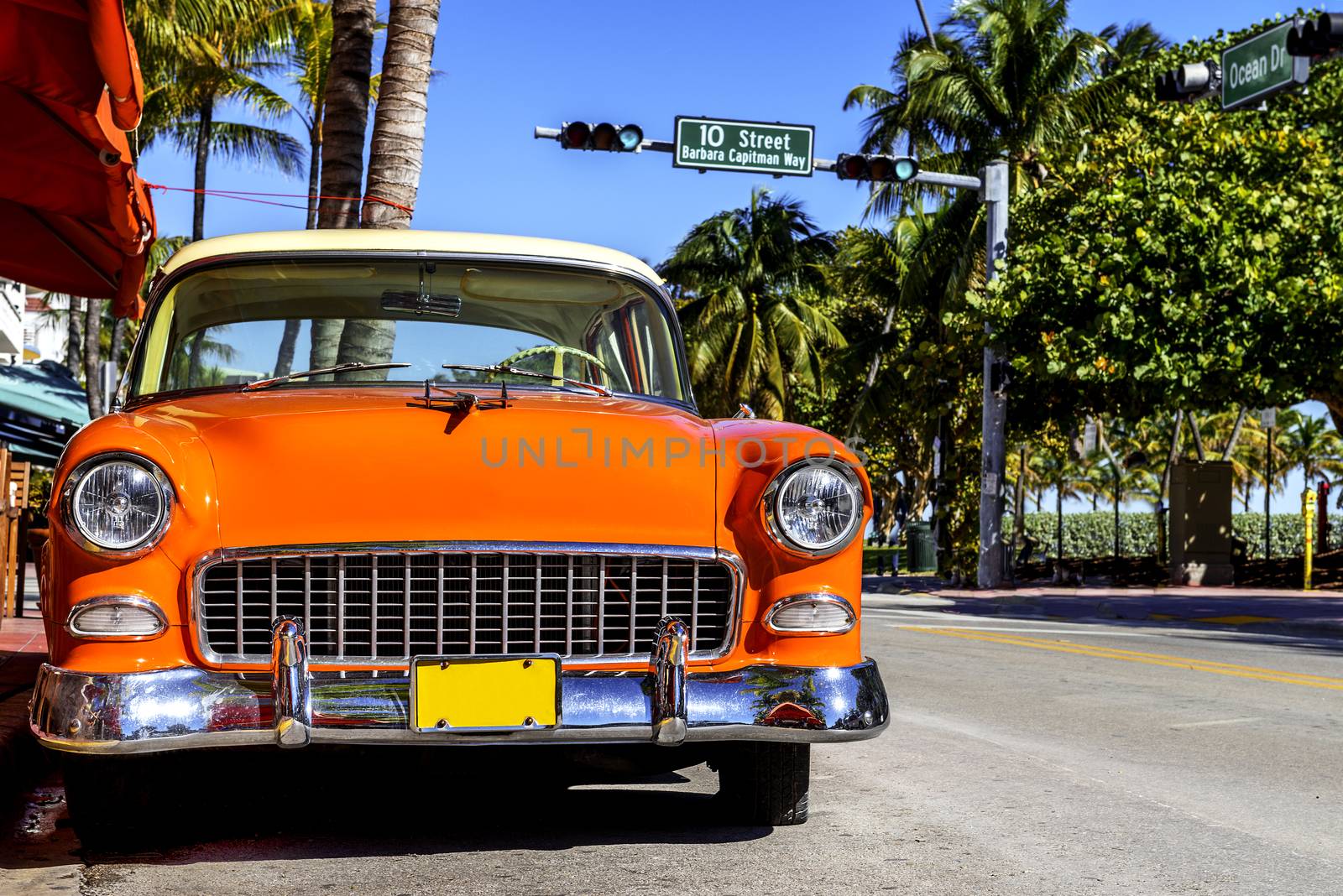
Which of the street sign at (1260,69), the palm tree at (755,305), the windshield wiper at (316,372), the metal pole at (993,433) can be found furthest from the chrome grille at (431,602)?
the palm tree at (755,305)

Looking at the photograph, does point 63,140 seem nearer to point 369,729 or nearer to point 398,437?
point 398,437

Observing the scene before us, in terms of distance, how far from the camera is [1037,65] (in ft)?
91.5

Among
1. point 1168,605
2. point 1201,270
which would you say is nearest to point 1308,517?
point 1168,605

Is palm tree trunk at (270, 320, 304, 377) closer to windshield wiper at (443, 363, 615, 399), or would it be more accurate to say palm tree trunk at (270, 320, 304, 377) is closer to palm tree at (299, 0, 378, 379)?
windshield wiper at (443, 363, 615, 399)

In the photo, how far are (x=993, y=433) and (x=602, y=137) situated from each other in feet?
29.9

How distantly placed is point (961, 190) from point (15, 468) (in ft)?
64.7

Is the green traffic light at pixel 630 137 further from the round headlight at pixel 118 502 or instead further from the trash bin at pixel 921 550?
the trash bin at pixel 921 550

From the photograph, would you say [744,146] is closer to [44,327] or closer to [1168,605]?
[1168,605]

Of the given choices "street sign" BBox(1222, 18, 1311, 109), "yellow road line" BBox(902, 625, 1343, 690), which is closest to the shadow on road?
"yellow road line" BBox(902, 625, 1343, 690)

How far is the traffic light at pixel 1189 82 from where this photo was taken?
14.7m

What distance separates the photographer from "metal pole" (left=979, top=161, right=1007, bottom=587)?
23.7 m

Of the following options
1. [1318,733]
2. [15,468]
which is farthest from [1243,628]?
[15,468]

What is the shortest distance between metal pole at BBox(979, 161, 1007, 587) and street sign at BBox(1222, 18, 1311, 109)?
9330mm

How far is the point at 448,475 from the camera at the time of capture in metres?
4.15
